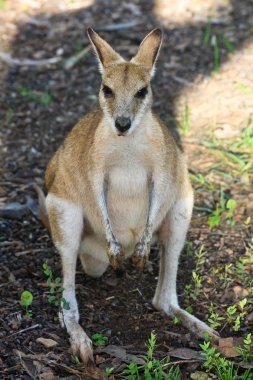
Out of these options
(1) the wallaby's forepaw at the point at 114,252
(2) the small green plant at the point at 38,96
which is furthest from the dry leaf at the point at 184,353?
(2) the small green plant at the point at 38,96

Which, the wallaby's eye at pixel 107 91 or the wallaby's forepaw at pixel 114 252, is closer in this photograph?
the wallaby's eye at pixel 107 91

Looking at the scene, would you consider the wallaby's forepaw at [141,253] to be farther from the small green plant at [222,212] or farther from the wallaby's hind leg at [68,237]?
the small green plant at [222,212]

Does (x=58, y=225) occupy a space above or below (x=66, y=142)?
below

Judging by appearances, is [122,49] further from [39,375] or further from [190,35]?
[39,375]

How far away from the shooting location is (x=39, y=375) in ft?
12.0

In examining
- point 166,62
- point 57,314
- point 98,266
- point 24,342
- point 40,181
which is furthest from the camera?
point 166,62

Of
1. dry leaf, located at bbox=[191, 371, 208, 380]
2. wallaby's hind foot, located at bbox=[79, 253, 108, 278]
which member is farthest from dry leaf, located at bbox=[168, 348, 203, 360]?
wallaby's hind foot, located at bbox=[79, 253, 108, 278]

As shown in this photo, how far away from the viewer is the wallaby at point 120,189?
3.96 m

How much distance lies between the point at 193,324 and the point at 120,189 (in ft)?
2.80

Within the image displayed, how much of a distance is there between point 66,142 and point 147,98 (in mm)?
766

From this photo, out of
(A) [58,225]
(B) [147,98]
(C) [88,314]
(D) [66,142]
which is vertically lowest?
(C) [88,314]

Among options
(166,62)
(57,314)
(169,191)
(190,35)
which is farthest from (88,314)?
(190,35)

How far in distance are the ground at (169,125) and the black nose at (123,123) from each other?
1.09 m

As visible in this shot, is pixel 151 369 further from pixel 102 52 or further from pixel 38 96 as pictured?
pixel 38 96
